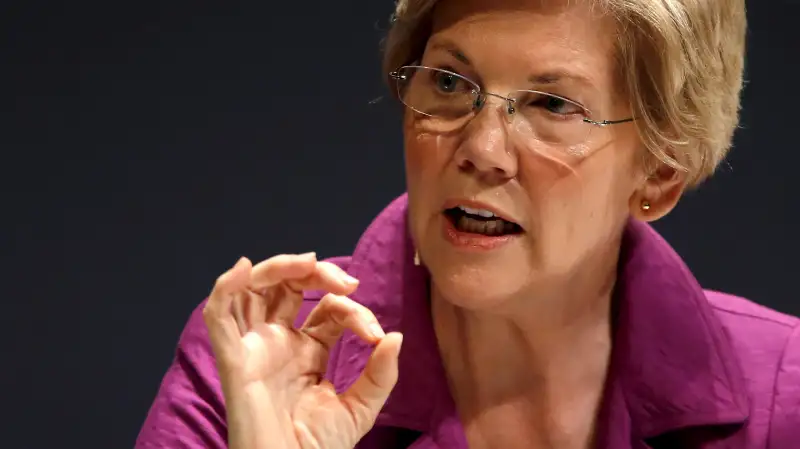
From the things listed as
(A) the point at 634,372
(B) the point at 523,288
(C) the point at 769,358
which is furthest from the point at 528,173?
(C) the point at 769,358

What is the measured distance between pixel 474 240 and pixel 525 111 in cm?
15

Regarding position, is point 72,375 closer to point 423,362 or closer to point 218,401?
point 218,401

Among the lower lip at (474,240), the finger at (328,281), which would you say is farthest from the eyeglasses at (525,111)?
the finger at (328,281)

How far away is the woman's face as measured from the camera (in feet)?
3.56

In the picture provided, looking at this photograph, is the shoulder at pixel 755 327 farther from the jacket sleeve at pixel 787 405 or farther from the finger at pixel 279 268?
the finger at pixel 279 268

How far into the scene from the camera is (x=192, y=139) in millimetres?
1706

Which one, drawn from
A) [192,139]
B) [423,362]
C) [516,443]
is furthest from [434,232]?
[192,139]

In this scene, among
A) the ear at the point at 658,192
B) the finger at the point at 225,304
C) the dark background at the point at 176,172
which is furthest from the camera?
the dark background at the point at 176,172

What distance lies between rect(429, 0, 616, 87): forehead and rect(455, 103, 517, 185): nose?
5 centimetres

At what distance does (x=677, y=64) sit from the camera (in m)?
1.11

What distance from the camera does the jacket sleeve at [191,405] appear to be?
1258 millimetres

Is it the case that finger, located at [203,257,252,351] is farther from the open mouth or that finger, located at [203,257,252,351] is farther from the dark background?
the dark background

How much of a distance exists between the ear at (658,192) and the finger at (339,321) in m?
0.37

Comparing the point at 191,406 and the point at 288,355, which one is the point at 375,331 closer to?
the point at 288,355
